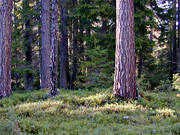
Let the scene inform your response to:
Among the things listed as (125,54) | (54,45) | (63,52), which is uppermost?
(63,52)

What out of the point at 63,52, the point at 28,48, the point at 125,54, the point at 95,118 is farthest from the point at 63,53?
the point at 95,118

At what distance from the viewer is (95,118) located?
6.48m

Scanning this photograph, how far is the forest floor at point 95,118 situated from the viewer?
5.16 meters

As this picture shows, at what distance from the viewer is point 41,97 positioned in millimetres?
9984

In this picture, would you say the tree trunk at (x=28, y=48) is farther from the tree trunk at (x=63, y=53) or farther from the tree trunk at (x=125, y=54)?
the tree trunk at (x=125, y=54)

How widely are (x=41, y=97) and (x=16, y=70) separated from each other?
27.5ft

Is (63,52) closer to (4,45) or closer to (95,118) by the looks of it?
(4,45)

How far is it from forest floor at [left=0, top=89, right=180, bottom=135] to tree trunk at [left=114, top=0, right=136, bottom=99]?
1.53 feet

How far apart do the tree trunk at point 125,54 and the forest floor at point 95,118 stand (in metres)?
0.47

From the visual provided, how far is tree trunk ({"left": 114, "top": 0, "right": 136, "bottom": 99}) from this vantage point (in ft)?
26.9

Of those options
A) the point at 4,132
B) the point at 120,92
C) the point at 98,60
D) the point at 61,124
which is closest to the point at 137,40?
the point at 98,60

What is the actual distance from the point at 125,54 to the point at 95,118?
302cm

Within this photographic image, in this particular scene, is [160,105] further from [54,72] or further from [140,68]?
[140,68]

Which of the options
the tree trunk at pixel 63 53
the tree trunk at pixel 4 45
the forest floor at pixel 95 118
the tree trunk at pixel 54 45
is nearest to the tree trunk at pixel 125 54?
the forest floor at pixel 95 118
